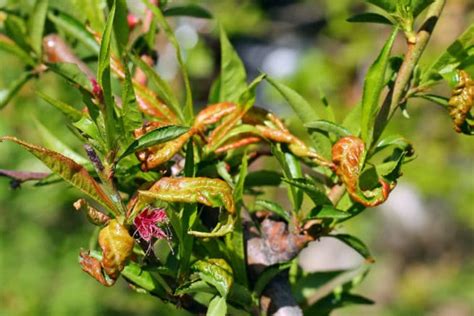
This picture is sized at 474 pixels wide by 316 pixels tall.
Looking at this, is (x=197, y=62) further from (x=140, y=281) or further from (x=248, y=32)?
(x=140, y=281)

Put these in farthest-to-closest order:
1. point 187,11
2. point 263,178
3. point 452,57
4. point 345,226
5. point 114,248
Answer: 1. point 345,226
2. point 187,11
3. point 263,178
4. point 452,57
5. point 114,248

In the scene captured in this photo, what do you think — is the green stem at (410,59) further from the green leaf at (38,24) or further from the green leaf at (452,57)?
the green leaf at (38,24)

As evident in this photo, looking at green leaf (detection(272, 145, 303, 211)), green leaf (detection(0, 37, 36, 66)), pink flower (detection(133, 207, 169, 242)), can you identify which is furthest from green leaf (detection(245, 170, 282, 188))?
green leaf (detection(0, 37, 36, 66))

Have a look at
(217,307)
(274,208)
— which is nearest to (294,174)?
(274,208)

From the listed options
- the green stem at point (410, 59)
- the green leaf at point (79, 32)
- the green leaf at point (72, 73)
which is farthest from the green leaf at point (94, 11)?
the green stem at point (410, 59)

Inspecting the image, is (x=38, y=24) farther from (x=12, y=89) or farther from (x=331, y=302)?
(x=331, y=302)

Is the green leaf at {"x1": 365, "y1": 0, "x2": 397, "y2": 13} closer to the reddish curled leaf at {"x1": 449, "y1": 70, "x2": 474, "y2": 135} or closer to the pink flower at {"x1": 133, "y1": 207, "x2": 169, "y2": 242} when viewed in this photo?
the reddish curled leaf at {"x1": 449, "y1": 70, "x2": 474, "y2": 135}

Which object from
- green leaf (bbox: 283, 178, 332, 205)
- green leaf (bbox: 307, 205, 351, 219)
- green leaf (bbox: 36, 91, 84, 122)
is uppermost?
green leaf (bbox: 36, 91, 84, 122)
